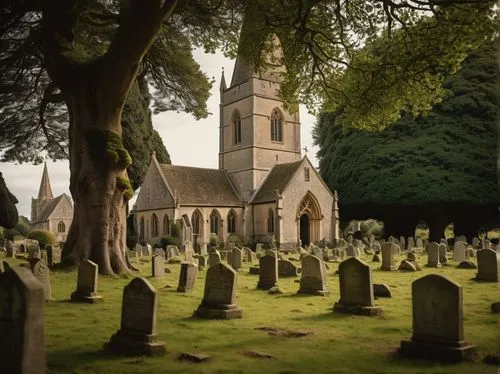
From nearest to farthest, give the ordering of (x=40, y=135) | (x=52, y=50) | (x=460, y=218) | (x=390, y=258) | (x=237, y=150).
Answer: (x=52, y=50) < (x=390, y=258) < (x=40, y=135) < (x=460, y=218) < (x=237, y=150)

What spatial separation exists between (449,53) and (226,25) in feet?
25.9

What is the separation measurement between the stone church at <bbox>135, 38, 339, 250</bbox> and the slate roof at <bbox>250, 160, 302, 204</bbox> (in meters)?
0.03

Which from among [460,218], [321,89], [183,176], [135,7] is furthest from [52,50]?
[460,218]

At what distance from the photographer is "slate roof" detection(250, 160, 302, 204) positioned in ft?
122

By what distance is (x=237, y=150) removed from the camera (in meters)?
42.2

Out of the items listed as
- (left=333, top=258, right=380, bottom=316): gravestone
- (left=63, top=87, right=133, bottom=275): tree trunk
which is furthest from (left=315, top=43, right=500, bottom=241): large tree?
(left=333, top=258, right=380, bottom=316): gravestone

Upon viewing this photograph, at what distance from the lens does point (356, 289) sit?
928 cm

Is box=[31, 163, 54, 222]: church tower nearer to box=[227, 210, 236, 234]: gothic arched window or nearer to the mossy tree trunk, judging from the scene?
box=[227, 210, 236, 234]: gothic arched window

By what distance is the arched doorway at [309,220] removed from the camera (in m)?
37.8

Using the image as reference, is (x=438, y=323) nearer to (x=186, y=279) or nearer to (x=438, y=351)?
(x=438, y=351)

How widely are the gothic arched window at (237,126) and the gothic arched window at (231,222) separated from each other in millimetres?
7627

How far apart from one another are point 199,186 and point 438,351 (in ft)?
108

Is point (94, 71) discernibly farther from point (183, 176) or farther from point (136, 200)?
point (136, 200)

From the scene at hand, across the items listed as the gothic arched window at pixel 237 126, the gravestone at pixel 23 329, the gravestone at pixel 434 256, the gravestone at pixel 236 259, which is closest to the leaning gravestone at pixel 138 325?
the gravestone at pixel 23 329
